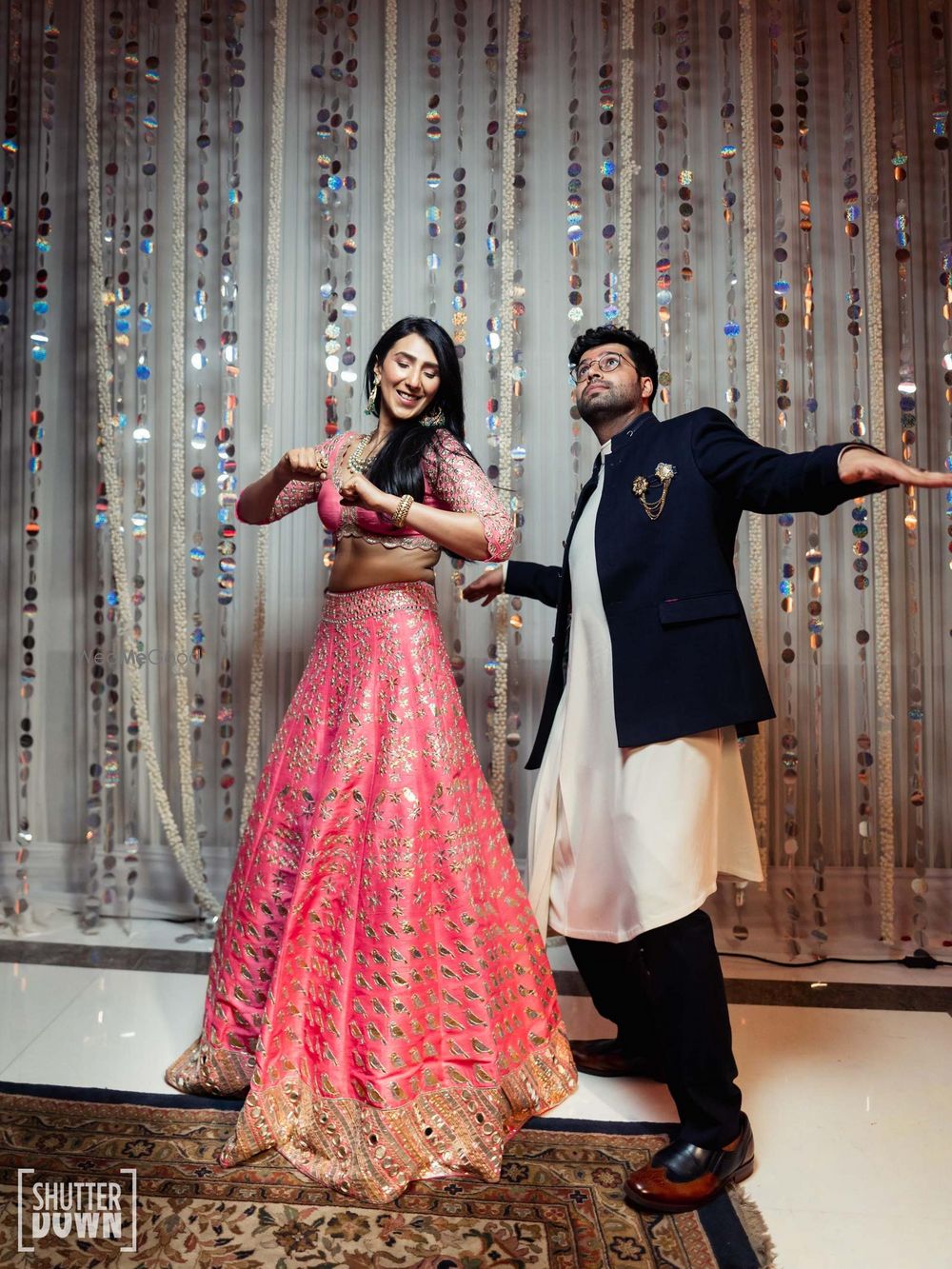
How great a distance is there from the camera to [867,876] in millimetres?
2947

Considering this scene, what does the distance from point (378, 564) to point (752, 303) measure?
162 centimetres

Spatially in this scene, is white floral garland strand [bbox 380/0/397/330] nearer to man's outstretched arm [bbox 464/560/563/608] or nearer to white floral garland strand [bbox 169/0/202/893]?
white floral garland strand [bbox 169/0/202/893]

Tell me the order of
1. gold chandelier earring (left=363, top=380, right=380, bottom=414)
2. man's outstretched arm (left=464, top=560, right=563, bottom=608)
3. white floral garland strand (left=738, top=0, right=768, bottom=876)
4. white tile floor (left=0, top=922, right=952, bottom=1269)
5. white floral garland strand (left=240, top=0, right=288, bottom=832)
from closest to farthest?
white tile floor (left=0, top=922, right=952, bottom=1269) → gold chandelier earring (left=363, top=380, right=380, bottom=414) → man's outstretched arm (left=464, top=560, right=563, bottom=608) → white floral garland strand (left=738, top=0, right=768, bottom=876) → white floral garland strand (left=240, top=0, right=288, bottom=832)

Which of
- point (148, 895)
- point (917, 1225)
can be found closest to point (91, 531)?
point (148, 895)

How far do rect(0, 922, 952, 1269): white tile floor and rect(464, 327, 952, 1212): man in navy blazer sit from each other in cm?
16

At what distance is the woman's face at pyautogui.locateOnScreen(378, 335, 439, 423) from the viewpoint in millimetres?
1974

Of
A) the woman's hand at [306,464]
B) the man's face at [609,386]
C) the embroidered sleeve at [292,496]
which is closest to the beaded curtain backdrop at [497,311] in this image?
the embroidered sleeve at [292,496]

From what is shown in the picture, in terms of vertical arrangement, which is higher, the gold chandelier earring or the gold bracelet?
the gold chandelier earring

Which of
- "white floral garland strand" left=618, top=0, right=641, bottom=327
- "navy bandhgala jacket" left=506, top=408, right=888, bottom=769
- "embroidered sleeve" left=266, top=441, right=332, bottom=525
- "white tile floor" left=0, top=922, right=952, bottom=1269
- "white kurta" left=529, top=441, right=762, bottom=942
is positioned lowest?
"white tile floor" left=0, top=922, right=952, bottom=1269

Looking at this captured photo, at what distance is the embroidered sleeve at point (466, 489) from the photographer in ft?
6.10

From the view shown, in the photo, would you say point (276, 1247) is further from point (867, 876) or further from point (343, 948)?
point (867, 876)

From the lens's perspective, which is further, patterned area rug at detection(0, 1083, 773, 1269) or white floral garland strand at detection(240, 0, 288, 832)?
white floral garland strand at detection(240, 0, 288, 832)

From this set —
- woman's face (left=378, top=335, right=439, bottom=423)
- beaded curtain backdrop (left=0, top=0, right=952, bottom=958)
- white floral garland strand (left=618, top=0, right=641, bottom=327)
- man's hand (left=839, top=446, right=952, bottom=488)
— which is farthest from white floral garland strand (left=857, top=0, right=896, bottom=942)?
woman's face (left=378, top=335, right=439, bottom=423)

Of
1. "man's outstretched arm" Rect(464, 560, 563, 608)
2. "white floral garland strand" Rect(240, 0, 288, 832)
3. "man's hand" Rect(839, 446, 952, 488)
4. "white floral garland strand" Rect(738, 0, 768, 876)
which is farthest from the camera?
"white floral garland strand" Rect(240, 0, 288, 832)
